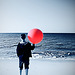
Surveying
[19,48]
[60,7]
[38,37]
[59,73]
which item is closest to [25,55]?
[19,48]

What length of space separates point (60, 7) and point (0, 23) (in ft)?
10.5

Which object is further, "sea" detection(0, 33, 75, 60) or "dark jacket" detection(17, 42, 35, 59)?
"sea" detection(0, 33, 75, 60)

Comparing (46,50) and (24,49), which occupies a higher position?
(24,49)

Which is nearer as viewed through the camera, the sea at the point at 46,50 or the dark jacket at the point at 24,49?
the dark jacket at the point at 24,49

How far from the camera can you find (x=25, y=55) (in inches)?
84.2

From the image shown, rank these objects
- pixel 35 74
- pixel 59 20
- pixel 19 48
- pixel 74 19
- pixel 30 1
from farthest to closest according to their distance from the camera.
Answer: pixel 59 20, pixel 74 19, pixel 30 1, pixel 35 74, pixel 19 48

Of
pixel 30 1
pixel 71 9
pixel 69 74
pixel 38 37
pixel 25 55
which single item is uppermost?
pixel 30 1

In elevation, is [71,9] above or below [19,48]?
above

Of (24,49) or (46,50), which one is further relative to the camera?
(46,50)

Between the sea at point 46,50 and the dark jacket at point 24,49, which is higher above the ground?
the dark jacket at point 24,49

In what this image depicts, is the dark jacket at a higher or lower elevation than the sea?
higher

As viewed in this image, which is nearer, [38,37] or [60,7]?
[38,37]

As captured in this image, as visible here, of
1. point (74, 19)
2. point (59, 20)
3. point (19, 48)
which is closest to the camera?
point (19, 48)

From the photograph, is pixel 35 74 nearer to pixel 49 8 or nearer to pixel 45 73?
pixel 45 73
